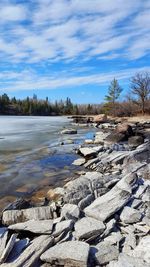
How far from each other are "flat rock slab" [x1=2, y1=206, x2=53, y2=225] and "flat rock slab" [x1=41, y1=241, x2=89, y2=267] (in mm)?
1495

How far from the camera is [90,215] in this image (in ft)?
18.1

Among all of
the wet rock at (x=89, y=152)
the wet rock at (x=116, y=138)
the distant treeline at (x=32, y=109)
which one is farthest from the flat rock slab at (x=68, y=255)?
the distant treeline at (x=32, y=109)

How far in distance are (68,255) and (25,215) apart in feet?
6.64

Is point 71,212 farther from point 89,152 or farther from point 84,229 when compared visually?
point 89,152

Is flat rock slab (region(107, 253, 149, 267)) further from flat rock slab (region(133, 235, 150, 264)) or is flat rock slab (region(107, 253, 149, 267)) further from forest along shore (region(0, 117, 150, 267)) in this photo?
flat rock slab (region(133, 235, 150, 264))

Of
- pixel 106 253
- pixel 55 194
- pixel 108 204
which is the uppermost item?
pixel 108 204

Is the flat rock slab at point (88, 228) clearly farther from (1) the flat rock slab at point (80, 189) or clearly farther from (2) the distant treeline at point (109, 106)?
(2) the distant treeline at point (109, 106)

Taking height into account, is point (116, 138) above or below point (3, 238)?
above

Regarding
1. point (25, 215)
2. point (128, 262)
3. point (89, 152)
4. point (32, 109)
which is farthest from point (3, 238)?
point (32, 109)

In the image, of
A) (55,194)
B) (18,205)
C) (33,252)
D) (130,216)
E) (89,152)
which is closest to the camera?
(33,252)

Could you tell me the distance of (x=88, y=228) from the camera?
4863 millimetres

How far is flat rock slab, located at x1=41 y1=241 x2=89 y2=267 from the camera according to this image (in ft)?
13.0

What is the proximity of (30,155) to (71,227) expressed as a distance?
9.36 meters

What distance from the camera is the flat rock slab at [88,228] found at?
4719mm
